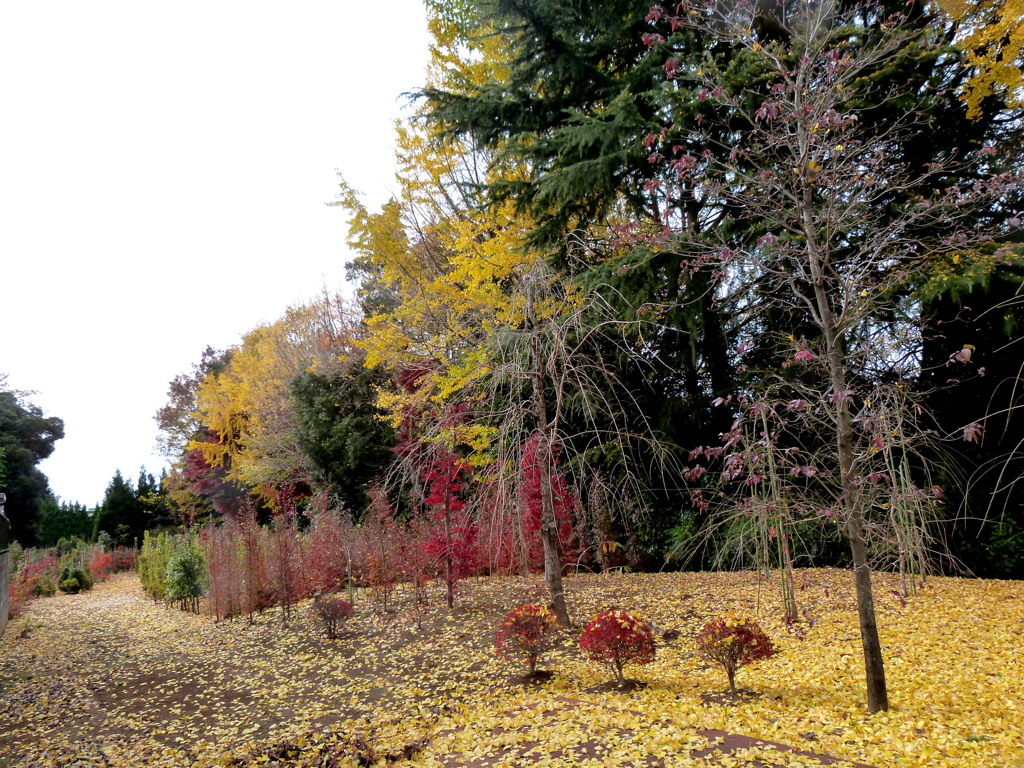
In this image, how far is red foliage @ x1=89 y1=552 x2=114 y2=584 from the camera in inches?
696

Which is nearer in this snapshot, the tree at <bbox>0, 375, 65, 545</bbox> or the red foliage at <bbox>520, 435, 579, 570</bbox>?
the red foliage at <bbox>520, 435, 579, 570</bbox>

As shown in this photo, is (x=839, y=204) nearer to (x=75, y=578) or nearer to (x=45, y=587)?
(x=45, y=587)

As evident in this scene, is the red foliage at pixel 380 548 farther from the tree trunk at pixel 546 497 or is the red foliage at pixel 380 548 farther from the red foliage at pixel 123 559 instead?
the red foliage at pixel 123 559

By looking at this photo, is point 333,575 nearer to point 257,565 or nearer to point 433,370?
point 257,565

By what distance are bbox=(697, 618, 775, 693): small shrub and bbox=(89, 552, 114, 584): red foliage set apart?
18936 mm

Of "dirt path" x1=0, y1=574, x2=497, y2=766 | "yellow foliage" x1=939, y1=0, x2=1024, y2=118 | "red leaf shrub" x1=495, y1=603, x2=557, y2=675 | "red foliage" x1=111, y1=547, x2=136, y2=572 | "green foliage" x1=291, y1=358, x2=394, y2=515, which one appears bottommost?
"red foliage" x1=111, y1=547, x2=136, y2=572

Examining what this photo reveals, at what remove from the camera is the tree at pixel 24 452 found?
1908 cm

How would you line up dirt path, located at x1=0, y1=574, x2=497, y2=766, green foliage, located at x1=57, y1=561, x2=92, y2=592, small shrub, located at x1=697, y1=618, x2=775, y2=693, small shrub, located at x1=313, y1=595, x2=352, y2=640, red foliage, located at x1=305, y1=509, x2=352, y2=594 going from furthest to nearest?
green foliage, located at x1=57, y1=561, x2=92, y2=592 < red foliage, located at x1=305, y1=509, x2=352, y2=594 < small shrub, located at x1=313, y1=595, x2=352, y2=640 < dirt path, located at x1=0, y1=574, x2=497, y2=766 < small shrub, located at x1=697, y1=618, x2=775, y2=693

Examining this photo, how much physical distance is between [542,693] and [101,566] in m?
19.3

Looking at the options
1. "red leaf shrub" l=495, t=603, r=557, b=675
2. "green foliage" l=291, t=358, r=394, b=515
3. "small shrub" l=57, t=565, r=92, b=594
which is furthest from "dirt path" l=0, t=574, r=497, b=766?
"small shrub" l=57, t=565, r=92, b=594

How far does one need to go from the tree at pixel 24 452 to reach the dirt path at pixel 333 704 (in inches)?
556

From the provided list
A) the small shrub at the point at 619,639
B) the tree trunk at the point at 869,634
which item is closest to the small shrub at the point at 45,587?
the small shrub at the point at 619,639

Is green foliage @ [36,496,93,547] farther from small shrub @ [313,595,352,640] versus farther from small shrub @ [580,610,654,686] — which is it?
small shrub @ [580,610,654,686]

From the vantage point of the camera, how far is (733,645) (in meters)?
3.79
